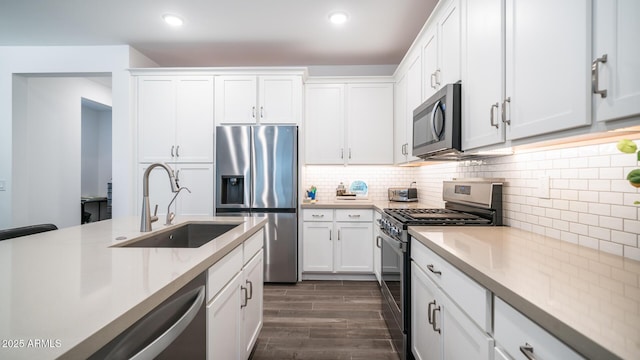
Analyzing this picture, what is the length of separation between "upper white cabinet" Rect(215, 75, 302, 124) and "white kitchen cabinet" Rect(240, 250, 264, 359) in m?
1.87

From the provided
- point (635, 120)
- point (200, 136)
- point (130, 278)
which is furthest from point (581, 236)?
point (200, 136)

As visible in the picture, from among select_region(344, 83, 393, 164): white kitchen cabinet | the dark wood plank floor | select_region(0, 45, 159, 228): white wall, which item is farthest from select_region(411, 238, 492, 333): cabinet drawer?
select_region(0, 45, 159, 228): white wall

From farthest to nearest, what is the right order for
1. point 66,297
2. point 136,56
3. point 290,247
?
1. point 136,56
2. point 290,247
3. point 66,297

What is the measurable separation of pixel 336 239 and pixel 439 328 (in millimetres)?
2039

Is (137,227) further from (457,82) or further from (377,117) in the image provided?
(377,117)

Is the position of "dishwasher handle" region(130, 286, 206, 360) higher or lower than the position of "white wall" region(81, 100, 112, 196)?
lower

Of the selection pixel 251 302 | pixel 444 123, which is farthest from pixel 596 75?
pixel 251 302

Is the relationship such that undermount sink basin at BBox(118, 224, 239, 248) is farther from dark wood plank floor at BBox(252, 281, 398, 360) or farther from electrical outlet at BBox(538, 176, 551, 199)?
electrical outlet at BBox(538, 176, 551, 199)

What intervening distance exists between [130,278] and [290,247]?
2438 millimetres

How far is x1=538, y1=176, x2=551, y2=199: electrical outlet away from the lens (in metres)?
1.39

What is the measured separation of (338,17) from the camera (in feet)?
8.75

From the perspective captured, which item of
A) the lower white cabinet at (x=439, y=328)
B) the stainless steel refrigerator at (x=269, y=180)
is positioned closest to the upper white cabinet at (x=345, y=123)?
the stainless steel refrigerator at (x=269, y=180)

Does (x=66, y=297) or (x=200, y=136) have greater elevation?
(x=200, y=136)

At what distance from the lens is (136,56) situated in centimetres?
346
